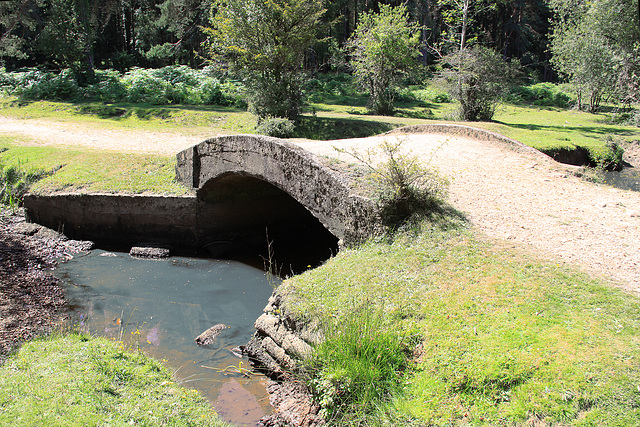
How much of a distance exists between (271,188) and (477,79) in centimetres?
968

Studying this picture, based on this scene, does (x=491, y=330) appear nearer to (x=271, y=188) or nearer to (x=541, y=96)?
(x=271, y=188)

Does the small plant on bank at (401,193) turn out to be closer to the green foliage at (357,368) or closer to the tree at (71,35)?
the green foliage at (357,368)

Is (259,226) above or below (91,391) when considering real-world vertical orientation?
below

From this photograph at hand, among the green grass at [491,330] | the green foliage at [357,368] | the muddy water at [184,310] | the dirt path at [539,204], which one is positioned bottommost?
the muddy water at [184,310]

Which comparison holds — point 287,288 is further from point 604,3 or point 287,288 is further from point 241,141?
point 604,3

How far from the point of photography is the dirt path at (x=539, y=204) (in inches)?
248

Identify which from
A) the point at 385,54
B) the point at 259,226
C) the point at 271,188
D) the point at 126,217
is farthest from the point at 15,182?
the point at 385,54

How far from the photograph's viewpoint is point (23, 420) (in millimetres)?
4660

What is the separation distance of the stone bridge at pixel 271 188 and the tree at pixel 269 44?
582 centimetres

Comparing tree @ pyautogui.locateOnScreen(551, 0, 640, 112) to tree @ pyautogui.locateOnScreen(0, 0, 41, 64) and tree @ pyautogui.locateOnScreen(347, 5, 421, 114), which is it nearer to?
tree @ pyautogui.locateOnScreen(347, 5, 421, 114)

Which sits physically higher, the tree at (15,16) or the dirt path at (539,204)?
the tree at (15,16)

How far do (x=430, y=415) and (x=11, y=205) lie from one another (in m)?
13.5

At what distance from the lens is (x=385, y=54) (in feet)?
70.8

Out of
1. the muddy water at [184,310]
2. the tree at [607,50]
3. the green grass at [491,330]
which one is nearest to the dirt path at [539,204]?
the green grass at [491,330]
